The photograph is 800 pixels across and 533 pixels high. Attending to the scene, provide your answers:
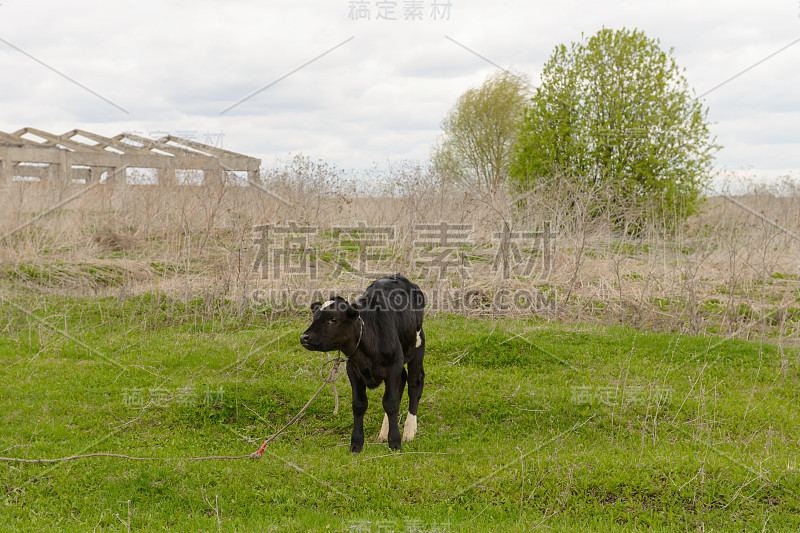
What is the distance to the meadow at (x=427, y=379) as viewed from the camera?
505cm

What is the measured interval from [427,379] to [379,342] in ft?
8.00

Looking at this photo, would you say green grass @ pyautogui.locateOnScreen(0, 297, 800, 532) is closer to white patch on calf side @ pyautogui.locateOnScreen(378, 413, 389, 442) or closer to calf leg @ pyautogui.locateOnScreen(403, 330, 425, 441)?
calf leg @ pyautogui.locateOnScreen(403, 330, 425, 441)

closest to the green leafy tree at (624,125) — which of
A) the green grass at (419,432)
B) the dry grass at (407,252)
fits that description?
the dry grass at (407,252)

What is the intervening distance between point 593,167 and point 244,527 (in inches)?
542

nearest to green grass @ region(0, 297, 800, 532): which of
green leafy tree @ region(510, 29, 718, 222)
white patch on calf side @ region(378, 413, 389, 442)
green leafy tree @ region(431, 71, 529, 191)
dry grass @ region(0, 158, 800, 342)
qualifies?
white patch on calf side @ region(378, 413, 389, 442)

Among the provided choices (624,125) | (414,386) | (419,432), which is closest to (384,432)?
(419,432)

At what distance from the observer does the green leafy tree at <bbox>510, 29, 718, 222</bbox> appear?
51.9 ft

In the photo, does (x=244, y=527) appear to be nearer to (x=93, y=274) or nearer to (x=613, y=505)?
(x=613, y=505)

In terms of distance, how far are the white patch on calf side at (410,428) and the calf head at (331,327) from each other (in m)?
1.34

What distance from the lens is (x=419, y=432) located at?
6746mm

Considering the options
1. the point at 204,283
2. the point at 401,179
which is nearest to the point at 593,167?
the point at 401,179

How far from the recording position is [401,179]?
55.6ft

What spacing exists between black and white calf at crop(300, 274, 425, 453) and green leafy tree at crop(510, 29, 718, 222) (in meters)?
9.97

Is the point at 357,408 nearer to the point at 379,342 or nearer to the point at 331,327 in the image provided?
the point at 379,342
